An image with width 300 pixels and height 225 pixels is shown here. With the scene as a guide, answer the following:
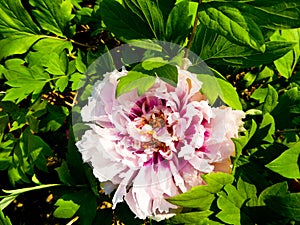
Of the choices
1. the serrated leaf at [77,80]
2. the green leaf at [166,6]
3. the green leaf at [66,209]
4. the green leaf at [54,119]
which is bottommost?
the green leaf at [66,209]

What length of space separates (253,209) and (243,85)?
2.06ft

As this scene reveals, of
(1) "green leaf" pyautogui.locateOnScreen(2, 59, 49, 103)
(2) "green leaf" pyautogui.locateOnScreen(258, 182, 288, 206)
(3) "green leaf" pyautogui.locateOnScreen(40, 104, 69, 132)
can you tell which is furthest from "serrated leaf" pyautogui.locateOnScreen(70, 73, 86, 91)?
(2) "green leaf" pyautogui.locateOnScreen(258, 182, 288, 206)

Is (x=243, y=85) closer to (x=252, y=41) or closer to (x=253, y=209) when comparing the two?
(x=253, y=209)

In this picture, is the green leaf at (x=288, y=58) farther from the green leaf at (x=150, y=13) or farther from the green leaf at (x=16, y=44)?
the green leaf at (x=16, y=44)

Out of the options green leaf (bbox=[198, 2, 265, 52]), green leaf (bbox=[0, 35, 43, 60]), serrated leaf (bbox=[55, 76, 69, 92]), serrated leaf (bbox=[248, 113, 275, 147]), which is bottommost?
serrated leaf (bbox=[248, 113, 275, 147])

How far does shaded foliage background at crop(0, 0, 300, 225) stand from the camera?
96 centimetres

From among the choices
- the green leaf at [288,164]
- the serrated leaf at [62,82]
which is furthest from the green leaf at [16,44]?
the green leaf at [288,164]

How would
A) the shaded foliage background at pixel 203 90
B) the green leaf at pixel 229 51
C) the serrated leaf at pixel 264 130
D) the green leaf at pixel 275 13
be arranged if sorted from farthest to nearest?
the serrated leaf at pixel 264 130 < the green leaf at pixel 229 51 < the shaded foliage background at pixel 203 90 < the green leaf at pixel 275 13

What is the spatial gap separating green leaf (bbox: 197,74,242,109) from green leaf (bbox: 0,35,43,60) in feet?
2.33

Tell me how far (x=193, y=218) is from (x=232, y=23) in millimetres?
494

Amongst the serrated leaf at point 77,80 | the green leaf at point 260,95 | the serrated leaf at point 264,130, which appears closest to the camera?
the serrated leaf at point 264,130

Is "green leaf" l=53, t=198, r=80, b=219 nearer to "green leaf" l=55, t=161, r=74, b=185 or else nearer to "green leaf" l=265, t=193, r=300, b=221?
"green leaf" l=55, t=161, r=74, b=185

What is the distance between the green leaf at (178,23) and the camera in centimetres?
106

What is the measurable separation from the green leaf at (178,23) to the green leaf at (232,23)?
0.12 meters
